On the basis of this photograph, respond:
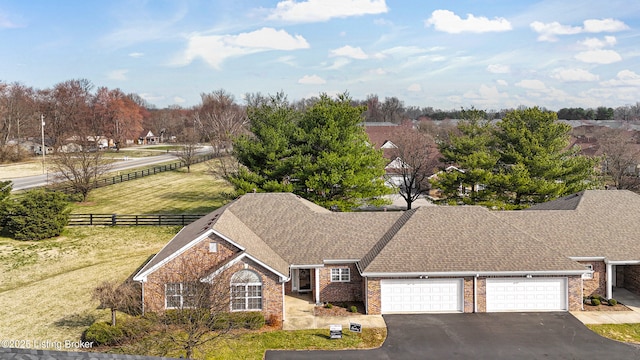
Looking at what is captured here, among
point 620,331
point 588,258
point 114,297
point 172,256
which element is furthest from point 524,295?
point 114,297

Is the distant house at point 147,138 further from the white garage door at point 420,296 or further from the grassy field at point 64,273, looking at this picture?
the white garage door at point 420,296

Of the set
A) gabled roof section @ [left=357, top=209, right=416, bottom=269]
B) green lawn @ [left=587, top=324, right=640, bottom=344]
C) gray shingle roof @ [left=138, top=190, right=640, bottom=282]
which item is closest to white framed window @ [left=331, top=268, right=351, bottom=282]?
gray shingle roof @ [left=138, top=190, right=640, bottom=282]

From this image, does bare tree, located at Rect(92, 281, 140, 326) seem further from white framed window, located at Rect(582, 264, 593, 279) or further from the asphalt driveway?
white framed window, located at Rect(582, 264, 593, 279)

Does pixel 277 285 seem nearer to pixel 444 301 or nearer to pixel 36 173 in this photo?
pixel 444 301

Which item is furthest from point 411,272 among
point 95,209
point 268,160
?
point 95,209

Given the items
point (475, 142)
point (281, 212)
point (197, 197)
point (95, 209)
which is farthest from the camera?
point (197, 197)

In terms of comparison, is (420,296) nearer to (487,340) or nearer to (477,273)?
(477,273)
